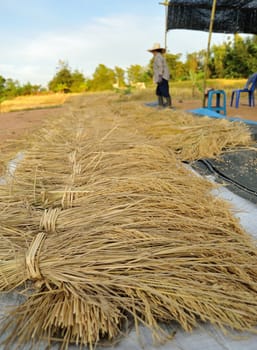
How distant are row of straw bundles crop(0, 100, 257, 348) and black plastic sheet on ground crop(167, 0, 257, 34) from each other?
26.5 feet

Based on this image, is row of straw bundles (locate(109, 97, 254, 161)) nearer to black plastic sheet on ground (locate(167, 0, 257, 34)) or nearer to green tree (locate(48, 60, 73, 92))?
black plastic sheet on ground (locate(167, 0, 257, 34))

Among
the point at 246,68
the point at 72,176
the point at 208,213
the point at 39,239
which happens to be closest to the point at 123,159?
the point at 72,176

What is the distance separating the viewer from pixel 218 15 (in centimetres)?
875

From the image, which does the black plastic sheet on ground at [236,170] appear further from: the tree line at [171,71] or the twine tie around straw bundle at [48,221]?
the tree line at [171,71]

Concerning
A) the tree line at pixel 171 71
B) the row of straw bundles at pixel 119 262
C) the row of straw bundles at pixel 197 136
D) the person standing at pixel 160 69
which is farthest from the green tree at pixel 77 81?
the row of straw bundles at pixel 119 262

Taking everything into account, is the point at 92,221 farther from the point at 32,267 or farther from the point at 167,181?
the point at 167,181

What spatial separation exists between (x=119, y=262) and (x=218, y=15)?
926 cm

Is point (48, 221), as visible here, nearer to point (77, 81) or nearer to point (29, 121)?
point (29, 121)

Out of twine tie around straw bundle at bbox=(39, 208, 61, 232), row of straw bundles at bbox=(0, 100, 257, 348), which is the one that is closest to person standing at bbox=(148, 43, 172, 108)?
row of straw bundles at bbox=(0, 100, 257, 348)

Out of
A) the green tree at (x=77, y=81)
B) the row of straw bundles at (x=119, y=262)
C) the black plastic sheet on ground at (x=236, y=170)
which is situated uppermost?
the row of straw bundles at (x=119, y=262)

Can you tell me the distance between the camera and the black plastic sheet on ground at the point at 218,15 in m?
8.23

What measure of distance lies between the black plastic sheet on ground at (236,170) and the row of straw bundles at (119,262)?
1.97ft

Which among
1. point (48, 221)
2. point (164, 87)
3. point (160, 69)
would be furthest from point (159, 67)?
point (48, 221)

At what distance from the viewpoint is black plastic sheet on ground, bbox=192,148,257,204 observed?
2006mm
